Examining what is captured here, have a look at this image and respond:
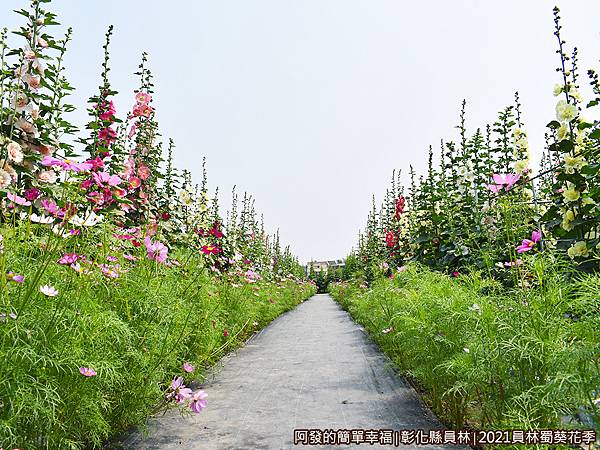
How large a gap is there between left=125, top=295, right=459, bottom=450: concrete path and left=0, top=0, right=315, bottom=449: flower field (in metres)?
0.23

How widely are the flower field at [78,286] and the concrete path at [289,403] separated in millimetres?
231

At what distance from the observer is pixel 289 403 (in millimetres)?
3174

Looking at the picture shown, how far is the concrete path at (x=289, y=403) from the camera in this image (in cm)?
255

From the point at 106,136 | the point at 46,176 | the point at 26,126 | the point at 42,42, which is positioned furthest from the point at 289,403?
the point at 42,42

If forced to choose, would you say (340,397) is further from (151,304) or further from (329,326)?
(329,326)

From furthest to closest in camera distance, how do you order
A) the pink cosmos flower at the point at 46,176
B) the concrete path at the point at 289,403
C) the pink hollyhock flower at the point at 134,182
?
the pink hollyhock flower at the point at 134,182 → the pink cosmos flower at the point at 46,176 → the concrete path at the point at 289,403

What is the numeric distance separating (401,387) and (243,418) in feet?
4.29

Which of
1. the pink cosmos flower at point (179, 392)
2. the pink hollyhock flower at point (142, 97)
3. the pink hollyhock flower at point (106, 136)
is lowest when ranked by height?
the pink cosmos flower at point (179, 392)

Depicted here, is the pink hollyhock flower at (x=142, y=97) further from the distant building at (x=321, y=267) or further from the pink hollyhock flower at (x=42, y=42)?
the distant building at (x=321, y=267)

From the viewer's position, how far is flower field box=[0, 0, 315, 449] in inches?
64.9

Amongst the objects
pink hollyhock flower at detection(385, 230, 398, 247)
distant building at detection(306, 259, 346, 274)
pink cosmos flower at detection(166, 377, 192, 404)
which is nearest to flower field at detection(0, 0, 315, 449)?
pink cosmos flower at detection(166, 377, 192, 404)

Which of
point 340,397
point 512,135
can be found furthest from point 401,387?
point 512,135

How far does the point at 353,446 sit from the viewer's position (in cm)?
244

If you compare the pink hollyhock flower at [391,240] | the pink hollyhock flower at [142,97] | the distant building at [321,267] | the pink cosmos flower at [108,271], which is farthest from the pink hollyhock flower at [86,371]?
the distant building at [321,267]
